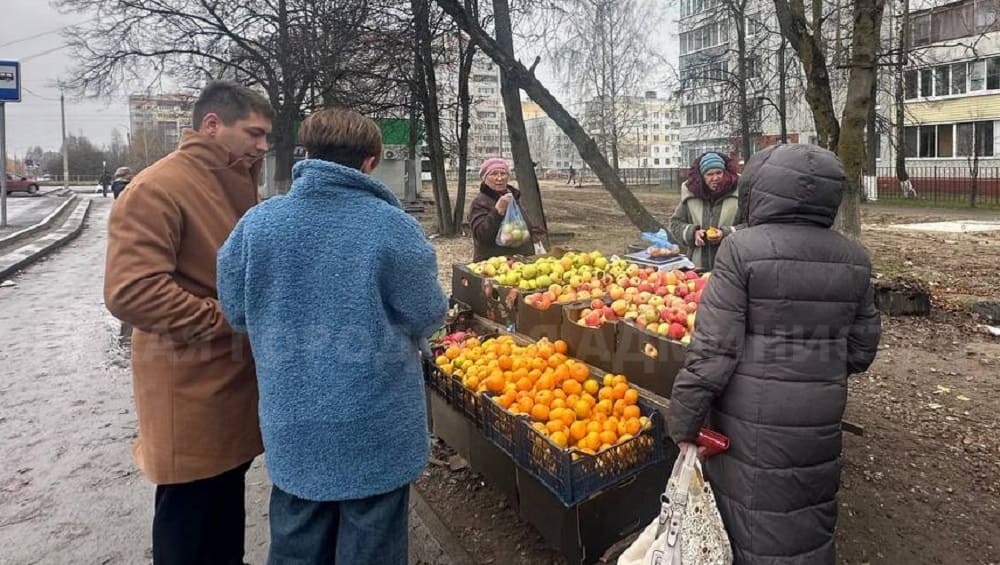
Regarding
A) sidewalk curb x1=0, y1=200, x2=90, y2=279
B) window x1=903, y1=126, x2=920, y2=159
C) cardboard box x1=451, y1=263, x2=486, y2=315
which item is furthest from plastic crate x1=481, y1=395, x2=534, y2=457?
window x1=903, y1=126, x2=920, y2=159

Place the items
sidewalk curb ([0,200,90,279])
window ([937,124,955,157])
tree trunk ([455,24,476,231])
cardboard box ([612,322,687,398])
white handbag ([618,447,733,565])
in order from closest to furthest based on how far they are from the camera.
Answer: white handbag ([618,447,733,565]), cardboard box ([612,322,687,398]), sidewalk curb ([0,200,90,279]), tree trunk ([455,24,476,231]), window ([937,124,955,157])

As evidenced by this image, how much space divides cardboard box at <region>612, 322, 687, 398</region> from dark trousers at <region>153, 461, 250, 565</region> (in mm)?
1729

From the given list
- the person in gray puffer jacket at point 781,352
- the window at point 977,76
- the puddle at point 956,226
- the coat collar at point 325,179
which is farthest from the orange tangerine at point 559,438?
the window at point 977,76

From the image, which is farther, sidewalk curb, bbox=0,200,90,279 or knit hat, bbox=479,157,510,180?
sidewalk curb, bbox=0,200,90,279

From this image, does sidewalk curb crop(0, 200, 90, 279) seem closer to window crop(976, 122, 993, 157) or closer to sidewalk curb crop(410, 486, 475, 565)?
sidewalk curb crop(410, 486, 475, 565)

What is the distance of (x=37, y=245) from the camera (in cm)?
1423

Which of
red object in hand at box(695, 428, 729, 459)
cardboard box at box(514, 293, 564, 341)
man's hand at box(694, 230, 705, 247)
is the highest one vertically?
man's hand at box(694, 230, 705, 247)

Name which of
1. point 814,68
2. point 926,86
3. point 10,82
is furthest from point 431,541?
point 926,86

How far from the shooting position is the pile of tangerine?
9.12 feet

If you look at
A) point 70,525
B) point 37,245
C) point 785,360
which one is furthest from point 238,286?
point 37,245

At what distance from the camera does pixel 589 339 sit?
341cm

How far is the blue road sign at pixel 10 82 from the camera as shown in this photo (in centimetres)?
1434

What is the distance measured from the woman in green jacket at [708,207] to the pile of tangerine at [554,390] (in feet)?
5.00

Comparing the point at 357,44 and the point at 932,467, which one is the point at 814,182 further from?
the point at 357,44
